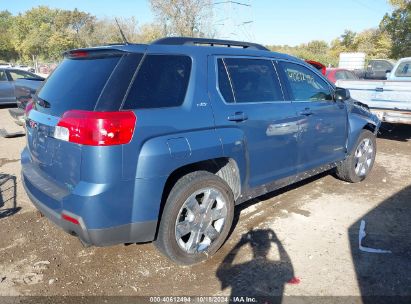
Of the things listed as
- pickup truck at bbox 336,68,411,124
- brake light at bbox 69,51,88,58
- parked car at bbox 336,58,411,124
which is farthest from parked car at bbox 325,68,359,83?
brake light at bbox 69,51,88,58

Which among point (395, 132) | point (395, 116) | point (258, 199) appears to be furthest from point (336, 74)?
point (258, 199)

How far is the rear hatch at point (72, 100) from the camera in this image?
9.02ft

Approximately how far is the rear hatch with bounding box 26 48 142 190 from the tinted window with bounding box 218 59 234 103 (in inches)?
32.5

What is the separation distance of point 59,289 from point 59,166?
3.30ft

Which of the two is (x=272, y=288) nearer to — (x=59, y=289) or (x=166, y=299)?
(x=166, y=299)

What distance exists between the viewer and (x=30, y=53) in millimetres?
54625

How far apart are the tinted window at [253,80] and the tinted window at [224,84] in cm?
6

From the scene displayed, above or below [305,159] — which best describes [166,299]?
below

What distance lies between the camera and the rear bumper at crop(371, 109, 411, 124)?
7.47 m

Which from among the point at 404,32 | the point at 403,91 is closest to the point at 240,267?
the point at 403,91

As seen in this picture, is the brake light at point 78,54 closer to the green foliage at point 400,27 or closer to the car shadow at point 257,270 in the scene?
the car shadow at point 257,270

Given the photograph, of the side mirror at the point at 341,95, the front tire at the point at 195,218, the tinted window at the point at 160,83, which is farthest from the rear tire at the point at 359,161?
the tinted window at the point at 160,83

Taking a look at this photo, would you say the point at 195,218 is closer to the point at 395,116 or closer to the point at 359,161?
the point at 359,161

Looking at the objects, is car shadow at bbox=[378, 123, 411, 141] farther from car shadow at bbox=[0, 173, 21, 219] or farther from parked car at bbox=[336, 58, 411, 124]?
car shadow at bbox=[0, 173, 21, 219]
